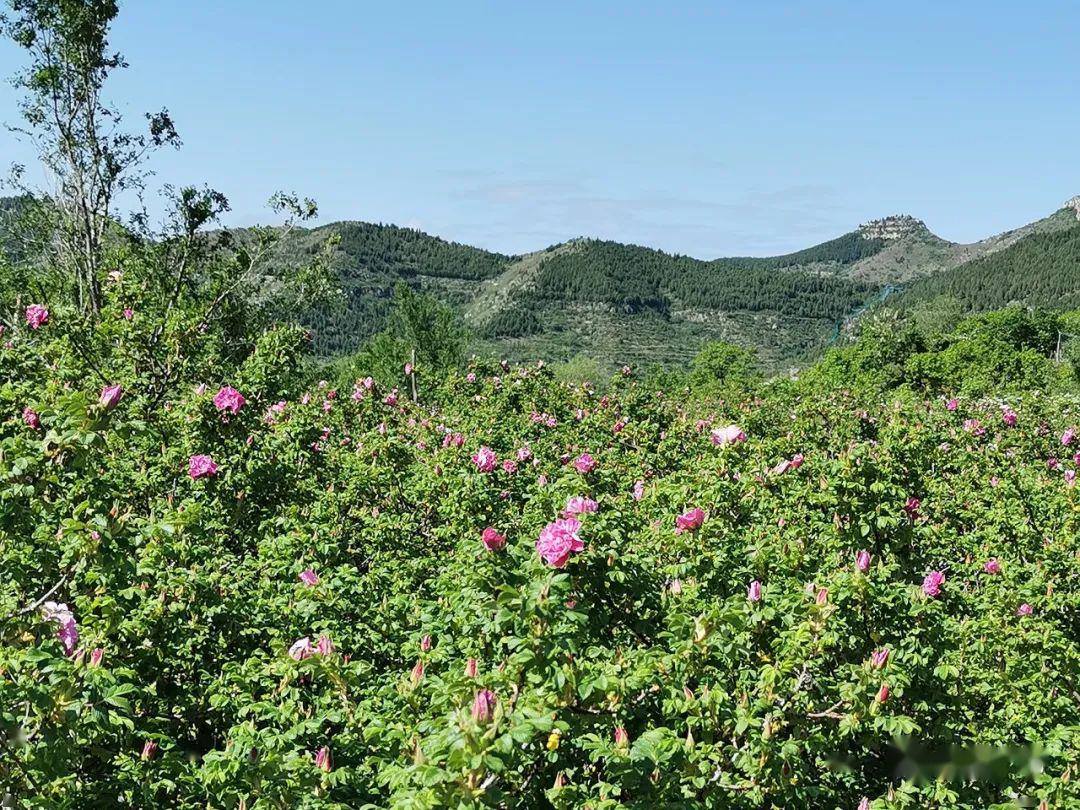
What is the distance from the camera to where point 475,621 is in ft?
8.63

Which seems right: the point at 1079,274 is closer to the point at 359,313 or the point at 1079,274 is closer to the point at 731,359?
the point at 731,359

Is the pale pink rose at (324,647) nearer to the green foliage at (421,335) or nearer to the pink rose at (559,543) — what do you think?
the pink rose at (559,543)

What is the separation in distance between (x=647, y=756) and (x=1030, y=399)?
1256cm

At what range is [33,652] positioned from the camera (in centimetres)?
223

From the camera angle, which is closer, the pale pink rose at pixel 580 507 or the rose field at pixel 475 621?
the rose field at pixel 475 621

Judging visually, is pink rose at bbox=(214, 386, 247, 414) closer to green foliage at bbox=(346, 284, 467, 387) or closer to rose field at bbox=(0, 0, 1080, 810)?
rose field at bbox=(0, 0, 1080, 810)

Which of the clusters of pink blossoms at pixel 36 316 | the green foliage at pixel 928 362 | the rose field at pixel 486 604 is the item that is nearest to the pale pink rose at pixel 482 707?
the rose field at pixel 486 604

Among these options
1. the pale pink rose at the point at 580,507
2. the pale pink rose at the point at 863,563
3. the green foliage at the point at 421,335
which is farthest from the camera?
the green foliage at the point at 421,335

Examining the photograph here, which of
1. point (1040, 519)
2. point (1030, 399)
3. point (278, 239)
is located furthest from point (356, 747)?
point (278, 239)

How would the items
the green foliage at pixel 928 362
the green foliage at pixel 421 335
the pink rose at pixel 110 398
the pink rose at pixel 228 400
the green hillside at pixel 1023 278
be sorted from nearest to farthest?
the pink rose at pixel 110 398
the pink rose at pixel 228 400
the green foliage at pixel 421 335
the green foliage at pixel 928 362
the green hillside at pixel 1023 278

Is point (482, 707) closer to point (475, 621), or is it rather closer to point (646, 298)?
point (475, 621)

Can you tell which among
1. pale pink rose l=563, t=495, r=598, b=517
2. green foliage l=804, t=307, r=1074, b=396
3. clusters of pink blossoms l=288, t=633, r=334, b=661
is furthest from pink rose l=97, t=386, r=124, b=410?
green foliage l=804, t=307, r=1074, b=396

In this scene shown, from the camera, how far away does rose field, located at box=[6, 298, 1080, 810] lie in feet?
7.81

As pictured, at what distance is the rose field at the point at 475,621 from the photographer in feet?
7.81
